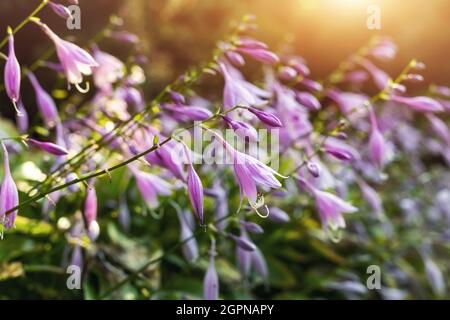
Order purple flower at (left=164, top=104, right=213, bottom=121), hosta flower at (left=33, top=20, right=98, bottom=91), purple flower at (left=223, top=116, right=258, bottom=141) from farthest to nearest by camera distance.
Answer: purple flower at (left=164, top=104, right=213, bottom=121)
hosta flower at (left=33, top=20, right=98, bottom=91)
purple flower at (left=223, top=116, right=258, bottom=141)

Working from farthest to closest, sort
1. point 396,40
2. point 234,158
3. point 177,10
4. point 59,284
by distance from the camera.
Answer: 1. point 396,40
2. point 177,10
3. point 59,284
4. point 234,158

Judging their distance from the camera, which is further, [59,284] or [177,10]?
[177,10]

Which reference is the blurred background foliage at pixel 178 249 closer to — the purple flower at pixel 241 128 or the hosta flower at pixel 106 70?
the hosta flower at pixel 106 70

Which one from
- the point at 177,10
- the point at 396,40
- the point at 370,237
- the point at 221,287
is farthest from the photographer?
the point at 396,40

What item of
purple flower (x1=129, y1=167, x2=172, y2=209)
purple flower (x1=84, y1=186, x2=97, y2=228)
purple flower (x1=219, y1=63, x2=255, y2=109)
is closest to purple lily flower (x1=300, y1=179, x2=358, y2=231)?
purple flower (x1=219, y1=63, x2=255, y2=109)

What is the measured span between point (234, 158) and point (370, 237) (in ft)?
8.38

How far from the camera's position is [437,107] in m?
2.06

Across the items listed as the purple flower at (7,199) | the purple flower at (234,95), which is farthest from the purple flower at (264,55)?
the purple flower at (7,199)

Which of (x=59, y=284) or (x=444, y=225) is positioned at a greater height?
(x=444, y=225)

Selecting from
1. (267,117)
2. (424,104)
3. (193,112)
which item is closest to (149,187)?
(193,112)

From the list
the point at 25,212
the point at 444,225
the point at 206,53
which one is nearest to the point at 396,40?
the point at 206,53

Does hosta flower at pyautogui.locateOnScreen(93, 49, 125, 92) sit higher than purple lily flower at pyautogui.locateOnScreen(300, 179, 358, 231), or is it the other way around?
hosta flower at pyautogui.locateOnScreen(93, 49, 125, 92)

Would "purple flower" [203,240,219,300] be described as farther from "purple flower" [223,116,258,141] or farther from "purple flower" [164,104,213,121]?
"purple flower" [223,116,258,141]
